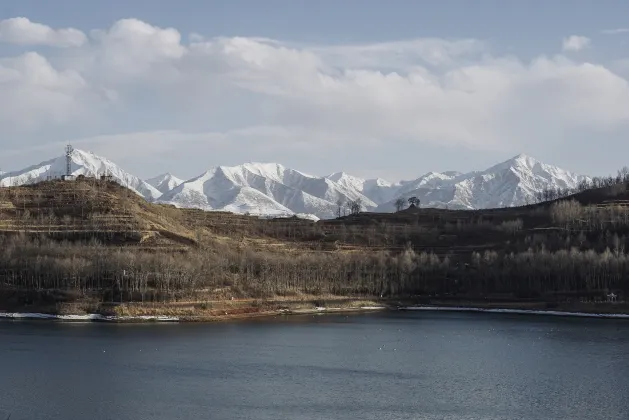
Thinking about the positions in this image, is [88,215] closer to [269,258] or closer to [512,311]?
[269,258]

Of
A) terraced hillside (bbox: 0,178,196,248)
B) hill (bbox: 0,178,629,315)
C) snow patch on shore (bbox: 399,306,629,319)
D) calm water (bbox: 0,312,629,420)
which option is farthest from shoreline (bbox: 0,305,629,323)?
terraced hillside (bbox: 0,178,196,248)

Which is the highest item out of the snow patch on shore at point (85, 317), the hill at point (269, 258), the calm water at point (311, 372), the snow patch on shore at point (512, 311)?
the hill at point (269, 258)

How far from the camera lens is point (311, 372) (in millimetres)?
57156

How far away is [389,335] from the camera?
260 feet

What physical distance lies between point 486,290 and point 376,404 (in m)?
72.2

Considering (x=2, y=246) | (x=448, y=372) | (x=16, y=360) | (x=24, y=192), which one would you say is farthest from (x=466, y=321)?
(x=24, y=192)

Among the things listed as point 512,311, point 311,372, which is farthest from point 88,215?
point 311,372

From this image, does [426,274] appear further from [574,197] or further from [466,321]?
[574,197]

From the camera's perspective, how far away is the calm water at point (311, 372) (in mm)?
45812

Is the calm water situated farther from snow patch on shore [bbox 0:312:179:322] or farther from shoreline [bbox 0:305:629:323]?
shoreline [bbox 0:305:629:323]

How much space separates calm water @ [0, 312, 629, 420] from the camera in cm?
4581

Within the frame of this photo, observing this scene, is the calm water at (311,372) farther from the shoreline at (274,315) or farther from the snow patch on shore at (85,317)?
the shoreline at (274,315)

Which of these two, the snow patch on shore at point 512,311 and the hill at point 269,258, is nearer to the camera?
the hill at point 269,258

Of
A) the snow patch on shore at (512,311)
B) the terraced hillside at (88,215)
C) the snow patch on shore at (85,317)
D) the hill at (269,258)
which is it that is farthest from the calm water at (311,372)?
the terraced hillside at (88,215)
